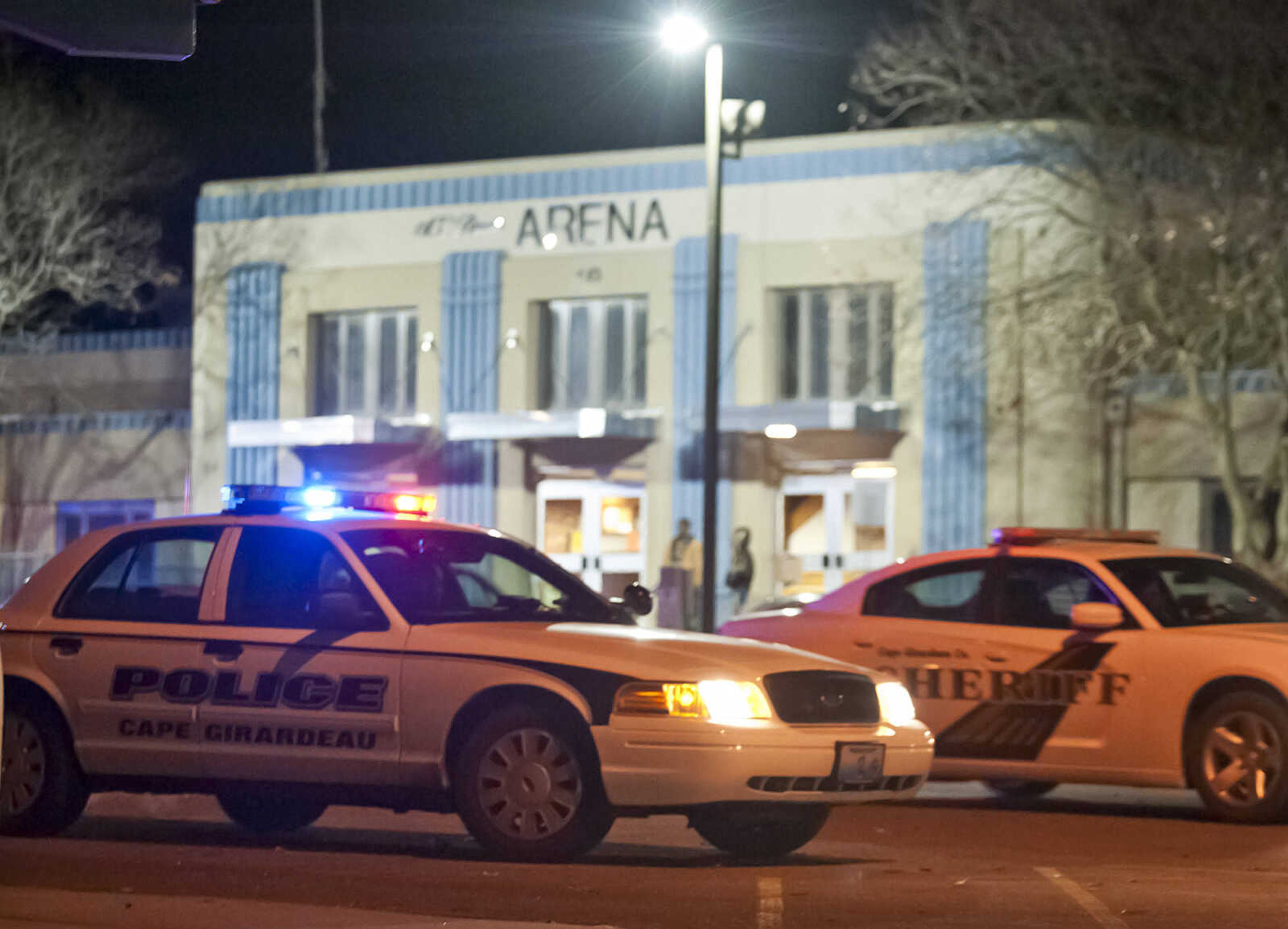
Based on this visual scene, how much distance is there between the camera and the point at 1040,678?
11883 mm

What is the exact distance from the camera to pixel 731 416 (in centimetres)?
3072

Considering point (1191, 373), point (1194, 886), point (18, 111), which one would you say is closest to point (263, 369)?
point (18, 111)

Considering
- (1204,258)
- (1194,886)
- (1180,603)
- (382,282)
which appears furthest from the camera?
(382,282)

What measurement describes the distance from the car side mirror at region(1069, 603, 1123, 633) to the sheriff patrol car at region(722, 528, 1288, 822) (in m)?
0.01

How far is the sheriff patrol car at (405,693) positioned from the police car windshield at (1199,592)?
2572mm

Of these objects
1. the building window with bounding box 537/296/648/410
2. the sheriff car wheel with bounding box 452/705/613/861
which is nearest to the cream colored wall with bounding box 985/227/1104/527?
the building window with bounding box 537/296/648/410

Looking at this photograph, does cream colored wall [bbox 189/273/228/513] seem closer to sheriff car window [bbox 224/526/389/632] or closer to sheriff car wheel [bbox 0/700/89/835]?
sheriff car wheel [bbox 0/700/89/835]

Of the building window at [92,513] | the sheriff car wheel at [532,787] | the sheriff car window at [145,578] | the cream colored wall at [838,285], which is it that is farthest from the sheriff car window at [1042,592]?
the building window at [92,513]

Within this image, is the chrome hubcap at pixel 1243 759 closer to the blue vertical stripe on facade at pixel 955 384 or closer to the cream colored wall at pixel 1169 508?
the cream colored wall at pixel 1169 508

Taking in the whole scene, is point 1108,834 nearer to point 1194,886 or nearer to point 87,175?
point 1194,886

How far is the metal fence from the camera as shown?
38125 millimetres

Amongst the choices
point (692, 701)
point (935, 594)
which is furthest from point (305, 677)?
point (935, 594)

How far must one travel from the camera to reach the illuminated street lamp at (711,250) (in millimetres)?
20188

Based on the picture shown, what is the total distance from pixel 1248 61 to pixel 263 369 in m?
17.0
